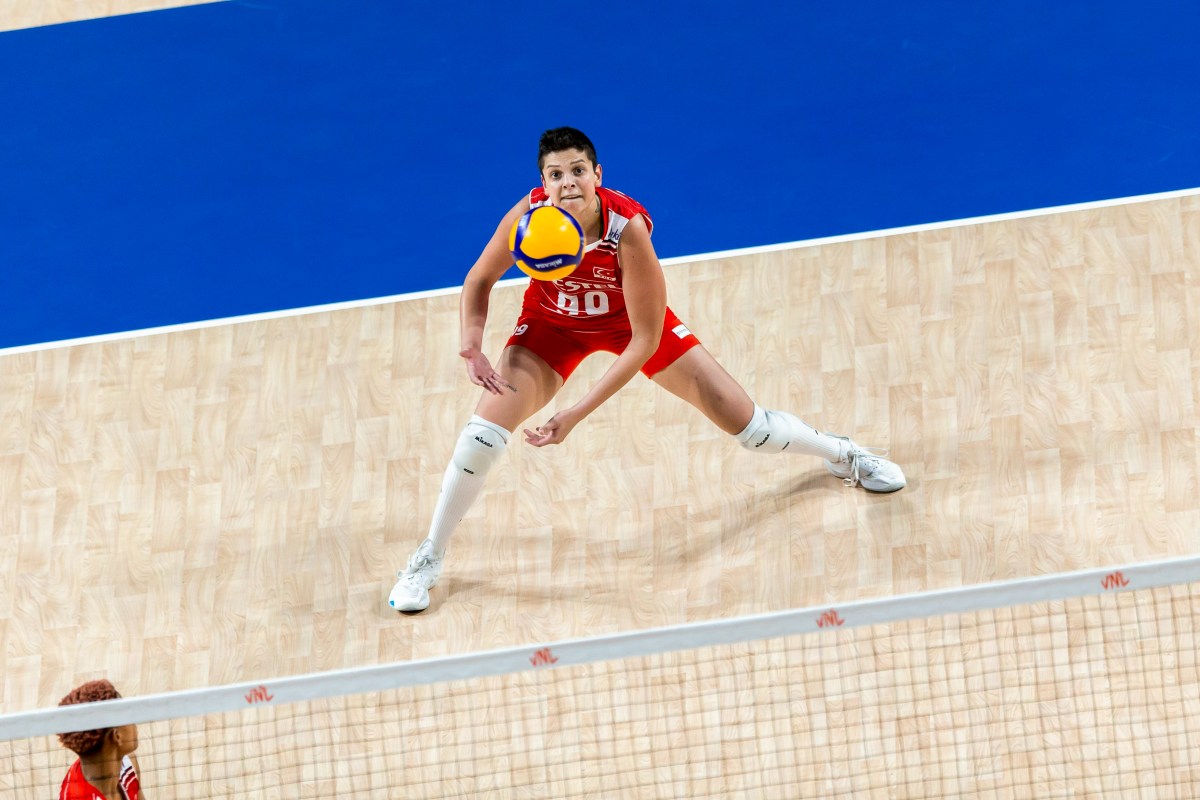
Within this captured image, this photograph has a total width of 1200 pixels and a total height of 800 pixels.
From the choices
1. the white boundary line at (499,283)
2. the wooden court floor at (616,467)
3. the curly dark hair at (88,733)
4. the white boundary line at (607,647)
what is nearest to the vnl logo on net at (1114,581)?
the white boundary line at (607,647)

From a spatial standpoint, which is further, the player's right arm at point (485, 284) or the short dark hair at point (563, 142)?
the player's right arm at point (485, 284)

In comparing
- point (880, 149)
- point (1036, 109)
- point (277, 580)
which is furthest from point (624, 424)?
point (1036, 109)

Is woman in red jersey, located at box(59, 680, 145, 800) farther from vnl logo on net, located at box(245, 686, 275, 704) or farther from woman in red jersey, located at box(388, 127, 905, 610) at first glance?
woman in red jersey, located at box(388, 127, 905, 610)

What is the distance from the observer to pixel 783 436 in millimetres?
8422

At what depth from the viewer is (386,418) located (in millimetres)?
9570

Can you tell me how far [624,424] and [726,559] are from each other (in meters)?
1.11

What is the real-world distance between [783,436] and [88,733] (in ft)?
11.7

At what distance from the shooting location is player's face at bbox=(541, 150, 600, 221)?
7.52m

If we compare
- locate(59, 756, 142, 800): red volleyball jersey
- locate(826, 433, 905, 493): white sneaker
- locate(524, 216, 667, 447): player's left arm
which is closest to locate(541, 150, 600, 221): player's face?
locate(524, 216, 667, 447): player's left arm

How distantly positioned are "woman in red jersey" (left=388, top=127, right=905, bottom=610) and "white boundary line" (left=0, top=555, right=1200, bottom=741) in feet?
4.68

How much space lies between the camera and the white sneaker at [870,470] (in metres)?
8.74

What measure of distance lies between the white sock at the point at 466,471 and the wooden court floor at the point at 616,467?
18.1 inches

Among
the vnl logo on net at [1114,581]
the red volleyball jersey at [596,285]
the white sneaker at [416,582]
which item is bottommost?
the vnl logo on net at [1114,581]

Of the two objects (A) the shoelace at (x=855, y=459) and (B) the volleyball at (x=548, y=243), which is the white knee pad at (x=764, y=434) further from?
(B) the volleyball at (x=548, y=243)
